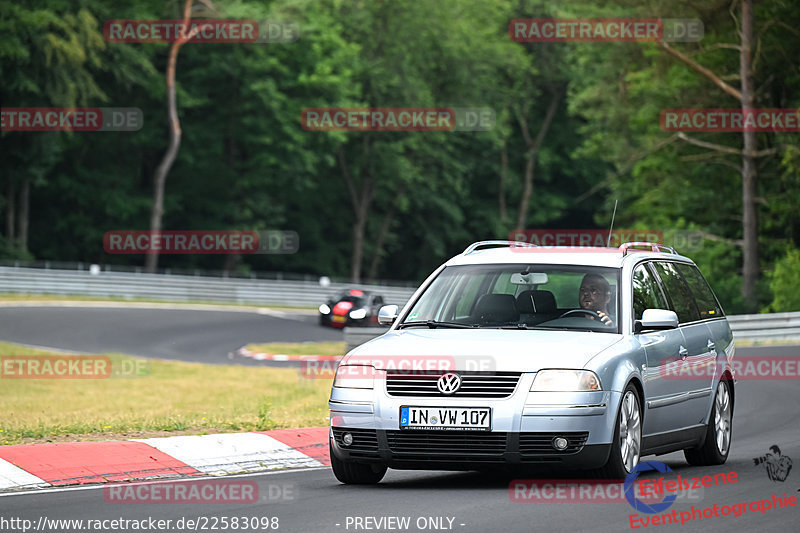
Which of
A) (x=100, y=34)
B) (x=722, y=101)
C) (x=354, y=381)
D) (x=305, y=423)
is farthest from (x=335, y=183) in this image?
(x=354, y=381)

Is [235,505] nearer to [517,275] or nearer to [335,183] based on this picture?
[517,275]

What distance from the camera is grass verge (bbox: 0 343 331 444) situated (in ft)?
44.4

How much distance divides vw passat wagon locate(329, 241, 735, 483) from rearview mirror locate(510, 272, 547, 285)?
0.01 m

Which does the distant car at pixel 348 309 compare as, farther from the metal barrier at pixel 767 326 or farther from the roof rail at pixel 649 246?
the roof rail at pixel 649 246

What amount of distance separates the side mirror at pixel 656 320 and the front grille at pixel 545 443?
1354 mm

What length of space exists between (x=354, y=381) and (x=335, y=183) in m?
65.9

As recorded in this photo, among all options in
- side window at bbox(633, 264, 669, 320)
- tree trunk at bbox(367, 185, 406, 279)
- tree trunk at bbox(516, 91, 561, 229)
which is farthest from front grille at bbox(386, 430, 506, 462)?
tree trunk at bbox(516, 91, 561, 229)

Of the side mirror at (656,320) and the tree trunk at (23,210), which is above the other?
the tree trunk at (23,210)

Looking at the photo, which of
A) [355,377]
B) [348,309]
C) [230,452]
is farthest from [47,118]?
[355,377]

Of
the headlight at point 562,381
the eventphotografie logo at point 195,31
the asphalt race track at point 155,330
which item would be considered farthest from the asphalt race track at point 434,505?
the eventphotografie logo at point 195,31

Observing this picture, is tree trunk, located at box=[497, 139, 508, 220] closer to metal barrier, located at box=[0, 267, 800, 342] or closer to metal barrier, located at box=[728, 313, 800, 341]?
metal barrier, located at box=[0, 267, 800, 342]

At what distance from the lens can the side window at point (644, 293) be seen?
10844mm

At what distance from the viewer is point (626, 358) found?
32.7 ft

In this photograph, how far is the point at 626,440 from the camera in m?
9.88
